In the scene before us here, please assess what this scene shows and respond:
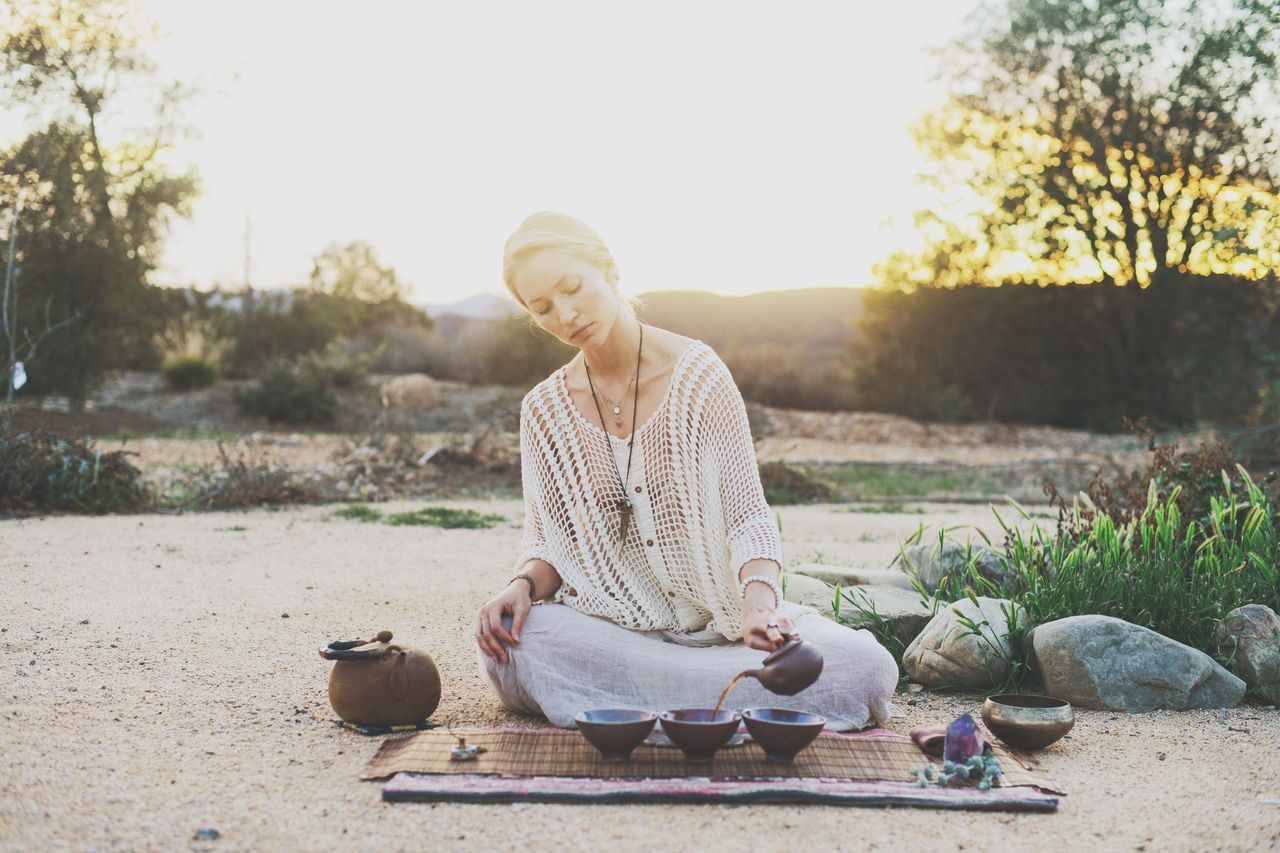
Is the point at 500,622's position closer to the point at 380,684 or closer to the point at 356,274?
the point at 380,684

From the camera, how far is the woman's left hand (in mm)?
2670

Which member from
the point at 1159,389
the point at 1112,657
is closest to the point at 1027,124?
the point at 1159,389

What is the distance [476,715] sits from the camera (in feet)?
10.8

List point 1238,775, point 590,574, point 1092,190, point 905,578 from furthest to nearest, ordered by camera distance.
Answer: point 1092,190
point 905,578
point 590,574
point 1238,775

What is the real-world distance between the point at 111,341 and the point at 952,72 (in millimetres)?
12644

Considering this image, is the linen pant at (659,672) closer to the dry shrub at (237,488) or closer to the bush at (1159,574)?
the bush at (1159,574)

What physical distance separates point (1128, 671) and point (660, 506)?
1.50m

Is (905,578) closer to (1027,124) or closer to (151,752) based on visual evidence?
(151,752)

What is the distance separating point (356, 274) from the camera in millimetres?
24438

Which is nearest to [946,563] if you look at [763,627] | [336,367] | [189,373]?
[763,627]

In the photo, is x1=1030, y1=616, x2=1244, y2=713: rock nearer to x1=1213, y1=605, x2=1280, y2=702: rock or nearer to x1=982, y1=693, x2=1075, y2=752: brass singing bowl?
x1=1213, y1=605, x2=1280, y2=702: rock

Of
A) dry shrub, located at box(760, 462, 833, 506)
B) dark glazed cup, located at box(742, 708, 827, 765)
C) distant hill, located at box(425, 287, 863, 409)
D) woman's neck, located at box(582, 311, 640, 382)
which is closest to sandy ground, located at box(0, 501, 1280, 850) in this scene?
dark glazed cup, located at box(742, 708, 827, 765)

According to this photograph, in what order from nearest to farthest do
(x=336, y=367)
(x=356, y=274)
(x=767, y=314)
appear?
(x=336, y=367)
(x=356, y=274)
(x=767, y=314)

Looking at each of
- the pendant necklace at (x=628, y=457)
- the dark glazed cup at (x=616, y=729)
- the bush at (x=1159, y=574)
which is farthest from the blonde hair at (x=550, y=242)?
the bush at (x=1159, y=574)
